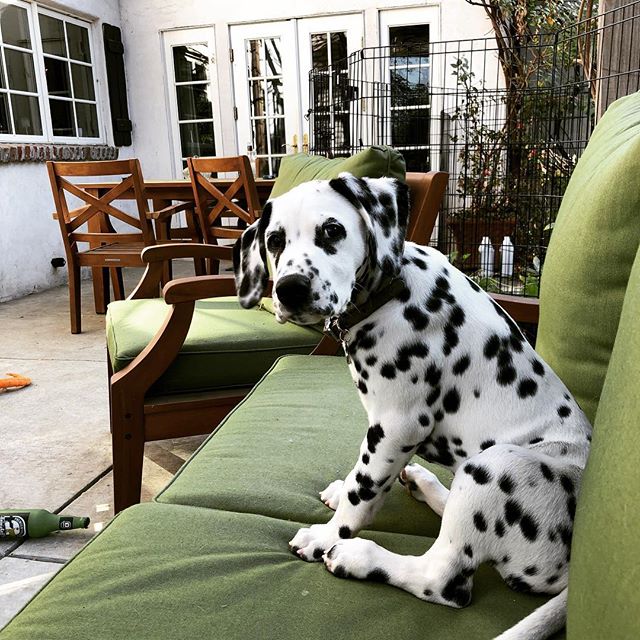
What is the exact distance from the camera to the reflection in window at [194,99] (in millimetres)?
7195

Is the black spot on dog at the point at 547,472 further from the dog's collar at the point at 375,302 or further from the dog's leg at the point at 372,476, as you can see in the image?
the dog's collar at the point at 375,302

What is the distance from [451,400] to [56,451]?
1976mm

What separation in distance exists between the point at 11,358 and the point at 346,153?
3.78 meters

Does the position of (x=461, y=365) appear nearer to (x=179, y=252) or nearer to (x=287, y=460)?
(x=287, y=460)

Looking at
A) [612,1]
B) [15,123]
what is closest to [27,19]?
[15,123]

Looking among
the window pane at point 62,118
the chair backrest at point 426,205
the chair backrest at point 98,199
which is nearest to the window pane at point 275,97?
the window pane at point 62,118

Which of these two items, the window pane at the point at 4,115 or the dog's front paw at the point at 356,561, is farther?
the window pane at the point at 4,115

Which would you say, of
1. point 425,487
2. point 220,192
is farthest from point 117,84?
point 425,487

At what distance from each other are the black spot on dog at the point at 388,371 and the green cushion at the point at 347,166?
67cm

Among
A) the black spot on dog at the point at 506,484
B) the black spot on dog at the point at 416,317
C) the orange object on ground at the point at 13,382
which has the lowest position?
the orange object on ground at the point at 13,382

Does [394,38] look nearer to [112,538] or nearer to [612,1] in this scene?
[612,1]

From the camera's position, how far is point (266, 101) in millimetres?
7109

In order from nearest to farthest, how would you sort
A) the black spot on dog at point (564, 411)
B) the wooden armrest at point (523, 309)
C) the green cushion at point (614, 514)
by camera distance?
the green cushion at point (614, 514) < the black spot on dog at point (564, 411) < the wooden armrest at point (523, 309)

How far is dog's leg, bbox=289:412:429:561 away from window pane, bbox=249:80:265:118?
654 centimetres
